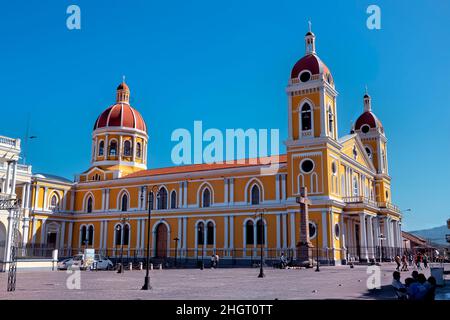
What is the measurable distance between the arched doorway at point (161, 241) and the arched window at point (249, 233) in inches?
393

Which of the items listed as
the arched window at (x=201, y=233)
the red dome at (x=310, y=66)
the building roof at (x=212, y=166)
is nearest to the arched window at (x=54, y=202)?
the building roof at (x=212, y=166)

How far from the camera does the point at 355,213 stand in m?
40.9

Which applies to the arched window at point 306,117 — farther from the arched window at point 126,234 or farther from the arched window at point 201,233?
the arched window at point 126,234

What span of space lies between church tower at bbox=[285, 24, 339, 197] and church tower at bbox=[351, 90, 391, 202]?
14.0 metres

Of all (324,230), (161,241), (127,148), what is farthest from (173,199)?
(324,230)

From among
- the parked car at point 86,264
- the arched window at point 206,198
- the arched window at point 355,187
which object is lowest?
the parked car at point 86,264

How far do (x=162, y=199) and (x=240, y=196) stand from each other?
9812 mm

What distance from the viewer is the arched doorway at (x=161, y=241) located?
48156mm

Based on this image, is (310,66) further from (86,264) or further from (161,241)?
(86,264)

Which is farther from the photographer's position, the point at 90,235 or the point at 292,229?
the point at 90,235

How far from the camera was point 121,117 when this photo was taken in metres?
56.5

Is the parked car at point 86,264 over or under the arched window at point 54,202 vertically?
under

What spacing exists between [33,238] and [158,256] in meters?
14.2
